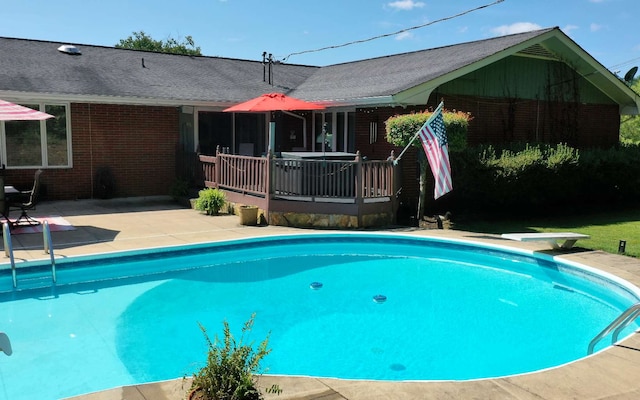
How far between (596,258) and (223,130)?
12079mm

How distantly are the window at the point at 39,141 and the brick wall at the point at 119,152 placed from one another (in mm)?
213

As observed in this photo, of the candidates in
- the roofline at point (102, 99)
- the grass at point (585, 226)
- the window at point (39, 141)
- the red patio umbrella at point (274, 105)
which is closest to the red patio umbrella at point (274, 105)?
the red patio umbrella at point (274, 105)

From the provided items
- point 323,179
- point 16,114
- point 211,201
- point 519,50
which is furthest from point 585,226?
point 16,114

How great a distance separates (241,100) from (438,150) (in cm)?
765

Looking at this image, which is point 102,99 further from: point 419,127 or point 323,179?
point 419,127

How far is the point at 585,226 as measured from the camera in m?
13.1

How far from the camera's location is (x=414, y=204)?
14438 mm

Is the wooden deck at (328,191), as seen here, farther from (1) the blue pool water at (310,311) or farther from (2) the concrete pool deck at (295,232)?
(1) the blue pool water at (310,311)

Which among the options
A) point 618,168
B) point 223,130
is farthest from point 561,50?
point 223,130

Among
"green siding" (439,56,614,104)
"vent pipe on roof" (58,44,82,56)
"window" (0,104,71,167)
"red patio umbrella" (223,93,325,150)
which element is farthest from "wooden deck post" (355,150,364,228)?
"vent pipe on roof" (58,44,82,56)

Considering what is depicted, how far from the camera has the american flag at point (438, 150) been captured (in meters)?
10.9

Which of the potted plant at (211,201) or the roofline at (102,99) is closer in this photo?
the roofline at (102,99)

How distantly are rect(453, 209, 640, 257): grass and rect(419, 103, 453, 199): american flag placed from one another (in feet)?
6.80

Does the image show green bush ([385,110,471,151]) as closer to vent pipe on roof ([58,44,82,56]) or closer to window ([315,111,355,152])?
window ([315,111,355,152])
